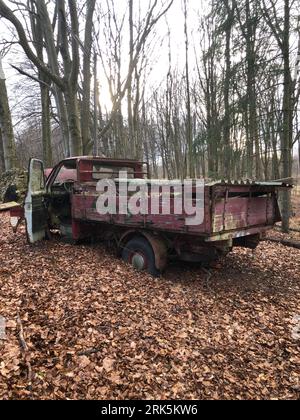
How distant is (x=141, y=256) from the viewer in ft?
18.8

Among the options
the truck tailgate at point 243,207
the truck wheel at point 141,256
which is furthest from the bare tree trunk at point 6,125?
the truck tailgate at point 243,207

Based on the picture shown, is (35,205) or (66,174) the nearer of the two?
(35,205)

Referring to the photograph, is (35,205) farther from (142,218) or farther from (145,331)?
(145,331)

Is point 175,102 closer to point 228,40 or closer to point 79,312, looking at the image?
point 228,40

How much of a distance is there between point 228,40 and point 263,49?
1895 mm

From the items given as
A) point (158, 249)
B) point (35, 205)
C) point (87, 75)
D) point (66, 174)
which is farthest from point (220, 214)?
point (87, 75)

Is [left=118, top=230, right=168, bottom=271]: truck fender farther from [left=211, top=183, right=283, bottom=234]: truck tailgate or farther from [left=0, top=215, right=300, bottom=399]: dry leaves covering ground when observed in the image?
[left=211, top=183, right=283, bottom=234]: truck tailgate

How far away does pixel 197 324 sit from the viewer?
4.06 meters

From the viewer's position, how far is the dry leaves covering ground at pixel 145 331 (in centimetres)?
289

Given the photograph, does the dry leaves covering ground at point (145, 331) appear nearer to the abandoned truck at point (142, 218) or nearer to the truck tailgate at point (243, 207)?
the abandoned truck at point (142, 218)

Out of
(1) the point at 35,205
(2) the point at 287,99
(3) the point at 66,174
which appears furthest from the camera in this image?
(2) the point at 287,99

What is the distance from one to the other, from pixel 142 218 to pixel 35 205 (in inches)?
109

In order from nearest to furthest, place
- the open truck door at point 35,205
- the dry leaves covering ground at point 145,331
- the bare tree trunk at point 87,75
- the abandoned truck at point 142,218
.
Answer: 1. the dry leaves covering ground at point 145,331
2. the abandoned truck at point 142,218
3. the open truck door at point 35,205
4. the bare tree trunk at point 87,75

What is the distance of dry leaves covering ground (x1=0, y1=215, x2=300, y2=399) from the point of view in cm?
289
